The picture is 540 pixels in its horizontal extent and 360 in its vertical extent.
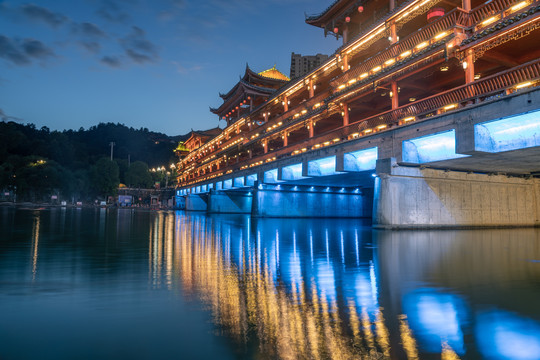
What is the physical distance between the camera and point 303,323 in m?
3.51

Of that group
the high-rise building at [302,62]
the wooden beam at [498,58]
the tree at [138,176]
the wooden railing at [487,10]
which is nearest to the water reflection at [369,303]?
Result: the wooden railing at [487,10]

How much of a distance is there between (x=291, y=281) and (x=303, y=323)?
2173mm

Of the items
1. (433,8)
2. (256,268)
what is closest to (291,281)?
(256,268)

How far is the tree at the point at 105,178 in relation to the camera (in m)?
93.9

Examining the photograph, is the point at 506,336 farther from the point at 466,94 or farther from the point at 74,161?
the point at 74,161

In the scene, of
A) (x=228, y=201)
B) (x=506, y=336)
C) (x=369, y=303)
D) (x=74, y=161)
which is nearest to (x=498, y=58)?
(x=369, y=303)

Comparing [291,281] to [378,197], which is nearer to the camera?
[291,281]

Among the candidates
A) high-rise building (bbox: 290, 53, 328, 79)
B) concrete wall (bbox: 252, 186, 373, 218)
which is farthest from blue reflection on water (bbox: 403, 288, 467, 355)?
high-rise building (bbox: 290, 53, 328, 79)

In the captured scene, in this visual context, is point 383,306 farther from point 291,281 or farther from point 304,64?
point 304,64

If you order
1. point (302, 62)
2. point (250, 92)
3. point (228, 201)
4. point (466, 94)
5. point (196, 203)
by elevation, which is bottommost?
point (196, 203)

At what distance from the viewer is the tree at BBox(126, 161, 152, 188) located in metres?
106

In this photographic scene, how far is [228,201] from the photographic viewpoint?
178 feet

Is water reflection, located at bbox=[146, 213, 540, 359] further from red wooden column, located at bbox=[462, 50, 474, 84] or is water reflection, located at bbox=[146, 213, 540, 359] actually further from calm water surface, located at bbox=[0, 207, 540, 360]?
red wooden column, located at bbox=[462, 50, 474, 84]

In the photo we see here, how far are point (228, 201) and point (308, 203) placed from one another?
18153 mm
